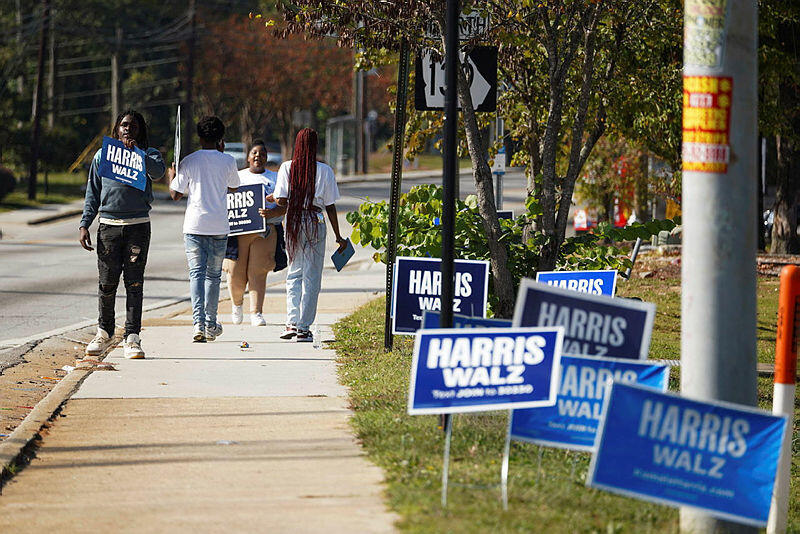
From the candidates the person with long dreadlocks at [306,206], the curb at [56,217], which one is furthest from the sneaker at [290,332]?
the curb at [56,217]

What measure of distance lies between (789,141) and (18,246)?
15044 millimetres

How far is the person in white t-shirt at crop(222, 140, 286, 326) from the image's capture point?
11.8 m

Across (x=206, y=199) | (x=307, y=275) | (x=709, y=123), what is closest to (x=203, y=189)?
(x=206, y=199)

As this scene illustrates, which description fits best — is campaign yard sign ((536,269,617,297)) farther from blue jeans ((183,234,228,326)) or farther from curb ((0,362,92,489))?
curb ((0,362,92,489))

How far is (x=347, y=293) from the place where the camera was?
16500 mm

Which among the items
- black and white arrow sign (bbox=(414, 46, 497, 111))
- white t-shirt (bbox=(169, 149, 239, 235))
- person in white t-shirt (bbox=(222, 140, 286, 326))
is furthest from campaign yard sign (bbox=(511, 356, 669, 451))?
person in white t-shirt (bbox=(222, 140, 286, 326))

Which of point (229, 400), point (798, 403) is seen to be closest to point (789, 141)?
point (798, 403)

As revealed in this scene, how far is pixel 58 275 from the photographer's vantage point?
1881cm

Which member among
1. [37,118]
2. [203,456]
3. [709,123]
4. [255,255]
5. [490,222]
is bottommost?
[203,456]

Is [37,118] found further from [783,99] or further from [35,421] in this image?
[35,421]

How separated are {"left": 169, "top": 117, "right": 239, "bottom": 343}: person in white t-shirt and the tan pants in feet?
4.63

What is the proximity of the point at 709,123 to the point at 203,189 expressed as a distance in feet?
19.1

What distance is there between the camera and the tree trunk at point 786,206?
22.2 m

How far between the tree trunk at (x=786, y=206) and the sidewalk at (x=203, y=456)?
14122 mm
